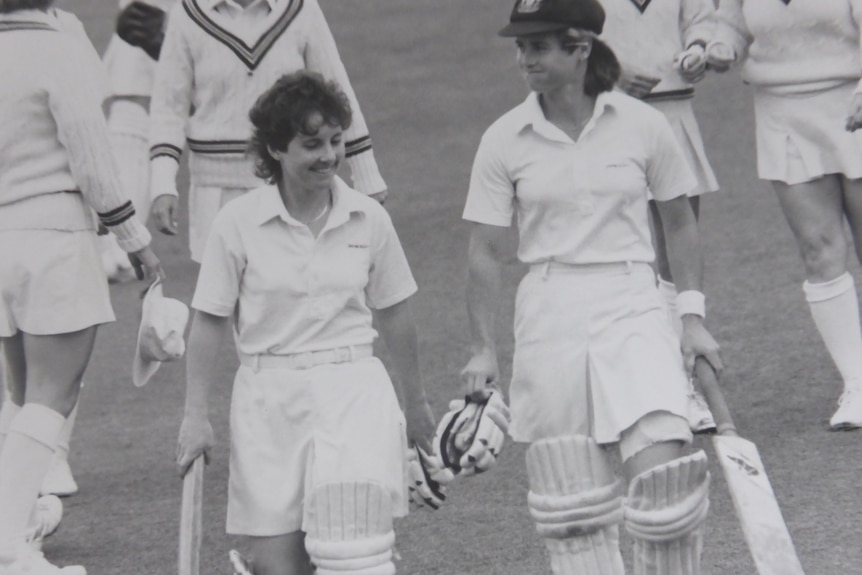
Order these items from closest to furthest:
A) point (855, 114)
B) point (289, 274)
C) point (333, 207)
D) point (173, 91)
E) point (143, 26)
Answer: point (289, 274), point (333, 207), point (855, 114), point (173, 91), point (143, 26)

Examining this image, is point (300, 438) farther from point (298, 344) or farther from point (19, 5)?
point (19, 5)

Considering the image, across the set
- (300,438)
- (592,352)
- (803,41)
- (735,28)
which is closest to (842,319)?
(803,41)

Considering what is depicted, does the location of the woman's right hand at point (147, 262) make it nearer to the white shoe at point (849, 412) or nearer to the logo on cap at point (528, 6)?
the logo on cap at point (528, 6)

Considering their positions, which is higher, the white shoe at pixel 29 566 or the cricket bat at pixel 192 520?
the cricket bat at pixel 192 520

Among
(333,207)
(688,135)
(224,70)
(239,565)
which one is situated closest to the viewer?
(239,565)

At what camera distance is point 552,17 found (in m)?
5.60

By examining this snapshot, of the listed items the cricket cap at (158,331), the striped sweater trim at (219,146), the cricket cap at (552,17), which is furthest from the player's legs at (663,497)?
the striped sweater trim at (219,146)

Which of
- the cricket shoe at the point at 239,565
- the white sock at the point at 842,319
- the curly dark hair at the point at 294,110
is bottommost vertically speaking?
the white sock at the point at 842,319

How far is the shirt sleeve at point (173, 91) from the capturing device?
23.4 feet

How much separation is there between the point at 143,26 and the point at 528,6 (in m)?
3.16

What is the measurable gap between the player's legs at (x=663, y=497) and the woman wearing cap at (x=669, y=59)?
2208mm

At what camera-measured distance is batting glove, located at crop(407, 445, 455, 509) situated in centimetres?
579

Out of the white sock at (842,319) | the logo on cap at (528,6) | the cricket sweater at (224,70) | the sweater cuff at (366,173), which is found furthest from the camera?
the white sock at (842,319)

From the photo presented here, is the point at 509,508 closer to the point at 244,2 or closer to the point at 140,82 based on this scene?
the point at 244,2
